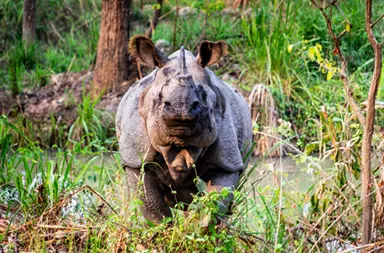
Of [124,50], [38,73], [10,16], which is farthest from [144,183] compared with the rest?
[10,16]

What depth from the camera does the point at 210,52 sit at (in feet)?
15.1

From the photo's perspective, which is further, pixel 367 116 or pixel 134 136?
pixel 134 136

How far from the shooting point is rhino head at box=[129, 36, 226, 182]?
13.2 feet

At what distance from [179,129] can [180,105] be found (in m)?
0.15

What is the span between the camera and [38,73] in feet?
42.3

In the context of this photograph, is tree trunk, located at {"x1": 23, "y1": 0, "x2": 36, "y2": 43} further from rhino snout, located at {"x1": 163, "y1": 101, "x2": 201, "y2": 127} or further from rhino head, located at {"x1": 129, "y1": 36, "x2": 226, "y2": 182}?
rhino snout, located at {"x1": 163, "y1": 101, "x2": 201, "y2": 127}

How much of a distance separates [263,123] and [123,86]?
2.39 metres

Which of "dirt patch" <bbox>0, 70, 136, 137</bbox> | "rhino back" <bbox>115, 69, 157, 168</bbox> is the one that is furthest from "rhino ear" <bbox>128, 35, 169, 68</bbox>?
"dirt patch" <bbox>0, 70, 136, 137</bbox>

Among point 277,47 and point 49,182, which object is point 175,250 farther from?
point 277,47

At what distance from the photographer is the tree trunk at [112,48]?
36.6 ft

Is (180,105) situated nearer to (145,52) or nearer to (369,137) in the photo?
(145,52)

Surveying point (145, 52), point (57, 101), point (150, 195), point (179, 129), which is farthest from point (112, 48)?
point (179, 129)

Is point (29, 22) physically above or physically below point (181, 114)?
below

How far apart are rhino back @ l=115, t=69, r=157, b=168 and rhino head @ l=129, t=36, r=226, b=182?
136 millimetres
